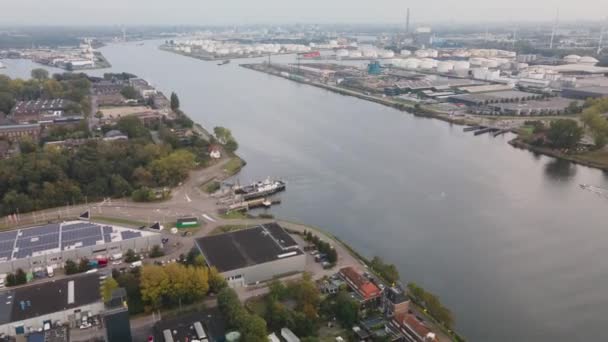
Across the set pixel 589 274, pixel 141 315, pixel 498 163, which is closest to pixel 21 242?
pixel 141 315

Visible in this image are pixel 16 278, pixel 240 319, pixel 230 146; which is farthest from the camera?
pixel 230 146

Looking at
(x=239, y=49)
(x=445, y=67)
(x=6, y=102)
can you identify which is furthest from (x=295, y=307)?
(x=239, y=49)

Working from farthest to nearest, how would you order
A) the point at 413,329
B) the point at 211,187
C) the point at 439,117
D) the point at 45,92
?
the point at 45,92 < the point at 439,117 < the point at 211,187 < the point at 413,329

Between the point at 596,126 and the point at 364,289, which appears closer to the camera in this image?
the point at 364,289

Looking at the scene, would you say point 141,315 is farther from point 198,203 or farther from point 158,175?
point 158,175

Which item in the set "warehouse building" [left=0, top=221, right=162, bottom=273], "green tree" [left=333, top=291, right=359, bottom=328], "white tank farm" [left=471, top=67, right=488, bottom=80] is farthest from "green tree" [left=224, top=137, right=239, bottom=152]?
"white tank farm" [left=471, top=67, right=488, bottom=80]

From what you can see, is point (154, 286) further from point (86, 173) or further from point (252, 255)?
point (86, 173)

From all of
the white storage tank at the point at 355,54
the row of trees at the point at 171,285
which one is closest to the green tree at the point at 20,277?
the row of trees at the point at 171,285
